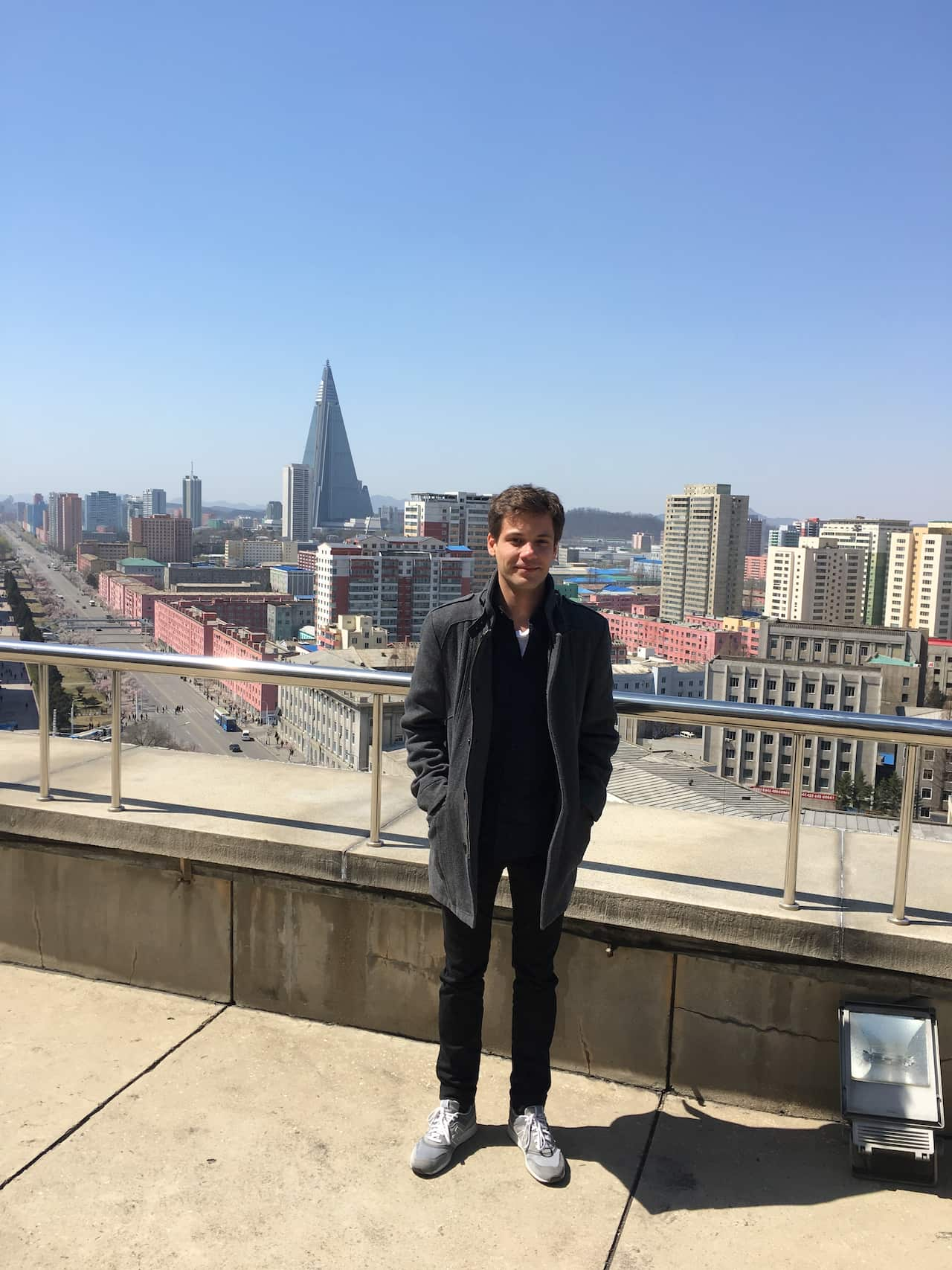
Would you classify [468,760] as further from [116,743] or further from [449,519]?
[449,519]

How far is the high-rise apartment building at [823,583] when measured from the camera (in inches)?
4840

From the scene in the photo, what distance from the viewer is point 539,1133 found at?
7.59 feet

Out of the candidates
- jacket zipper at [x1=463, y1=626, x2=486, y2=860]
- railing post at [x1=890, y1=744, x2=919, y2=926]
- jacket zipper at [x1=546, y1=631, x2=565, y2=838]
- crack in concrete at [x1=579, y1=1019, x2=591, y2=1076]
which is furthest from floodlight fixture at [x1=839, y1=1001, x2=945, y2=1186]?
jacket zipper at [x1=463, y1=626, x2=486, y2=860]

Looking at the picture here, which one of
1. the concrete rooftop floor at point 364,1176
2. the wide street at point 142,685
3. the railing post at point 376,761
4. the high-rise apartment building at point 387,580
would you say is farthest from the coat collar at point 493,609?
the high-rise apartment building at point 387,580

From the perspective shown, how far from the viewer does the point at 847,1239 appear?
208 centimetres

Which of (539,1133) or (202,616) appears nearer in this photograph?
(539,1133)

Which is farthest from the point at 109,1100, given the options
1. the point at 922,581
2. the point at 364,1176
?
the point at 922,581

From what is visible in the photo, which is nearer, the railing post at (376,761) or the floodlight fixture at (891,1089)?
the floodlight fixture at (891,1089)

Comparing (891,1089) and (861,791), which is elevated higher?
(891,1089)

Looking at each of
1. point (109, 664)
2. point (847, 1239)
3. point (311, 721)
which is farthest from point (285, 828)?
point (311, 721)

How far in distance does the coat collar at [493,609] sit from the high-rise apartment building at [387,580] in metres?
95.6

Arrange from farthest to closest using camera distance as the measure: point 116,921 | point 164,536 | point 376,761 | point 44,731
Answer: point 164,536, point 44,731, point 116,921, point 376,761

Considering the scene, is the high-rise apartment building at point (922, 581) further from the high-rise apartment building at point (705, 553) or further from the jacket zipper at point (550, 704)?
the jacket zipper at point (550, 704)

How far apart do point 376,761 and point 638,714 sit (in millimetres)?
864
